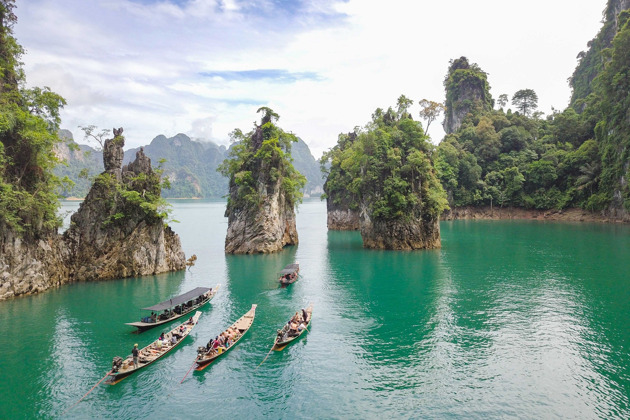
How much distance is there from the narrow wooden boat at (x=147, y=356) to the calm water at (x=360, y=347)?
0.42 metres

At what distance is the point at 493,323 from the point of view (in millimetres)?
27016

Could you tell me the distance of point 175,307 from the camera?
2989 cm

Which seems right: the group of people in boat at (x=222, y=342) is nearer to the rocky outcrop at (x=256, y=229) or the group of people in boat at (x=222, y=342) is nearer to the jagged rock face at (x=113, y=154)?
the jagged rock face at (x=113, y=154)

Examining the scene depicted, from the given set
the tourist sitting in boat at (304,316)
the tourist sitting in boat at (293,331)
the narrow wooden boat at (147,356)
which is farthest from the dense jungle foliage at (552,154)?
the narrow wooden boat at (147,356)

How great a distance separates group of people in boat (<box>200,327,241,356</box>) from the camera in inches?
872

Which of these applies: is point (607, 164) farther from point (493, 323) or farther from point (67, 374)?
point (67, 374)

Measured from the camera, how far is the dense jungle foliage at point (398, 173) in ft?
181

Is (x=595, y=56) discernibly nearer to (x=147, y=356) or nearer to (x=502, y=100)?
(x=502, y=100)

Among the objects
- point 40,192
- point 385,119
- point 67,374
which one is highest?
point 385,119

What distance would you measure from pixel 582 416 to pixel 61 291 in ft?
132

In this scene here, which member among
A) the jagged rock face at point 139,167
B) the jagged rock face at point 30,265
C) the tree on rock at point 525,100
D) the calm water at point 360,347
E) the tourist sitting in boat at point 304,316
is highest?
the tree on rock at point 525,100

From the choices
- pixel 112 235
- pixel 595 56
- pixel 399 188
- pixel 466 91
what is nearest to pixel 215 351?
pixel 112 235

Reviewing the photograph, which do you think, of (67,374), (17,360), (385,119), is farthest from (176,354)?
(385,119)

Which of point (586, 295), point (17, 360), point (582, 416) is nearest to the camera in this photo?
point (582, 416)
